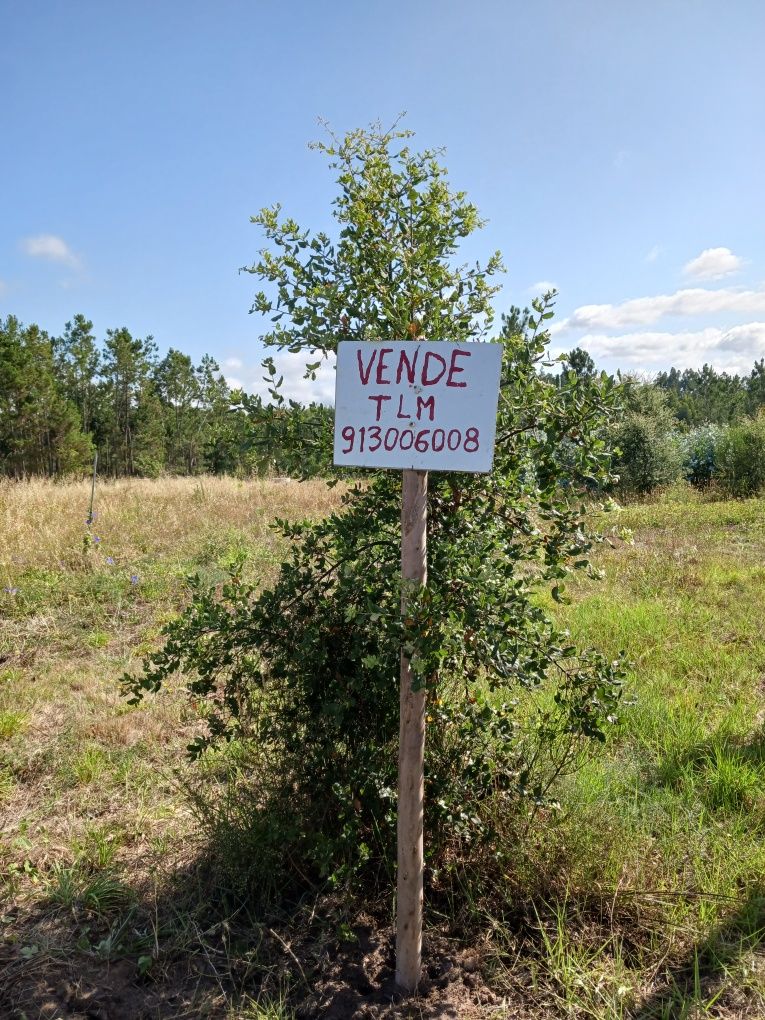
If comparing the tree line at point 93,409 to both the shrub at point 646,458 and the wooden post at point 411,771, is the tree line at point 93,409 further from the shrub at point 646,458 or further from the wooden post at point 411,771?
the wooden post at point 411,771

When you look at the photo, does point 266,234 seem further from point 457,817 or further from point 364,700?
point 457,817

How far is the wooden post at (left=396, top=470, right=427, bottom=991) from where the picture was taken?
70.6 inches

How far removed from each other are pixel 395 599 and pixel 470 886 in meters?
1.03

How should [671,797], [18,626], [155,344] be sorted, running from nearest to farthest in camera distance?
[671,797] < [18,626] < [155,344]

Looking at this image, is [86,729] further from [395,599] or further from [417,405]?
[417,405]

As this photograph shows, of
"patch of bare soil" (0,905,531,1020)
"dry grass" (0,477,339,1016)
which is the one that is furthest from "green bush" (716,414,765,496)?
"patch of bare soil" (0,905,531,1020)

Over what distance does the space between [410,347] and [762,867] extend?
7.05 feet

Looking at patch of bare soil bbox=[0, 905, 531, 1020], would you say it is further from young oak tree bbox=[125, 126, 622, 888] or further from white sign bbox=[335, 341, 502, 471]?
white sign bbox=[335, 341, 502, 471]

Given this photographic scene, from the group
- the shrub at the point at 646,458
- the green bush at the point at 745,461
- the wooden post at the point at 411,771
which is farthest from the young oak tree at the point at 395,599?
the shrub at the point at 646,458

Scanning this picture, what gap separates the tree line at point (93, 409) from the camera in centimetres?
2616

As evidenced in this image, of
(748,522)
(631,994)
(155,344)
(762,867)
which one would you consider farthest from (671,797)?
(155,344)

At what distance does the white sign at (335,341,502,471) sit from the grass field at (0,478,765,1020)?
25.1 inches

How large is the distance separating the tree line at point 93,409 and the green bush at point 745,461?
11755 millimetres

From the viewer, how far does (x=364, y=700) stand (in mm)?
2115
